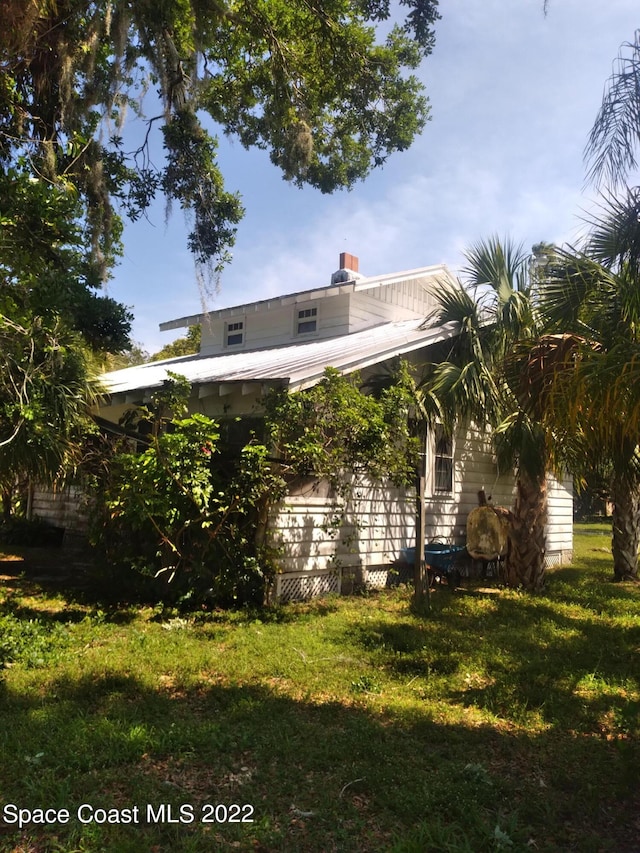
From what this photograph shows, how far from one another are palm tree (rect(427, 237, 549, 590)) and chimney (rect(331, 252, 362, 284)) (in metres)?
5.20

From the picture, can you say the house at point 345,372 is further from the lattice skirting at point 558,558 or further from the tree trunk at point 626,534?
the tree trunk at point 626,534

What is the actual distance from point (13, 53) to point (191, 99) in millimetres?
2417

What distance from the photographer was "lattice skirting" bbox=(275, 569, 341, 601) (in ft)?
29.0

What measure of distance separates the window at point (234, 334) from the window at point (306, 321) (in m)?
2.05

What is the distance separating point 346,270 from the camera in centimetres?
1720

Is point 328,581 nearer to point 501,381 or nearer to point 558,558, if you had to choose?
point 501,381

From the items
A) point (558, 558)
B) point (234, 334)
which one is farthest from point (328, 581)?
point (234, 334)

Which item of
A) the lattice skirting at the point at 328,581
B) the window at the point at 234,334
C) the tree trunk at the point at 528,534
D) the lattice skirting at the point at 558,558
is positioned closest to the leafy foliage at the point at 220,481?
the lattice skirting at the point at 328,581

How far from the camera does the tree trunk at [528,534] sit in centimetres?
1048

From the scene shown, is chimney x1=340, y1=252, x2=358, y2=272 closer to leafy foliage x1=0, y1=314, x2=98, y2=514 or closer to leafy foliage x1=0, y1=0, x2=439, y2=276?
leafy foliage x1=0, y1=0, x2=439, y2=276

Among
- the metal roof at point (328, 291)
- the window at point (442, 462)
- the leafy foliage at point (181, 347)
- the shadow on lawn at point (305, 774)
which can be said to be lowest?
the shadow on lawn at point (305, 774)

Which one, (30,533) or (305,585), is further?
(30,533)

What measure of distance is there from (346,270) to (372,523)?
911 centimetres

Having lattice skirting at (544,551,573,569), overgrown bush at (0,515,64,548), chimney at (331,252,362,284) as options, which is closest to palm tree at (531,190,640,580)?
lattice skirting at (544,551,573,569)
